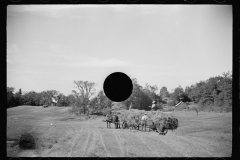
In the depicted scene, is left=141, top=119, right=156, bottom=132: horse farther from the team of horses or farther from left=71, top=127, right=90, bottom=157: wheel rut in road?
left=71, top=127, right=90, bottom=157: wheel rut in road

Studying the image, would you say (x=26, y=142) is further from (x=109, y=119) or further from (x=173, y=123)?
(x=173, y=123)

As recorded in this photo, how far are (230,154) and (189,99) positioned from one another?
87.5 inches

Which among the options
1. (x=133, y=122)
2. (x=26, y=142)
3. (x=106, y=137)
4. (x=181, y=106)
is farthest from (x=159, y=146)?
(x=26, y=142)

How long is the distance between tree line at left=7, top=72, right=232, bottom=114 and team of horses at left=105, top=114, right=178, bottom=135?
51cm

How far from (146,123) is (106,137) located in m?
1.71

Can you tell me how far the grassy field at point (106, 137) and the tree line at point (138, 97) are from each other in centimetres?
34

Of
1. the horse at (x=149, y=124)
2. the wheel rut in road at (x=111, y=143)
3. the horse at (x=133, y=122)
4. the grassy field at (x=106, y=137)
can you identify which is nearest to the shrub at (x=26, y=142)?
the grassy field at (x=106, y=137)

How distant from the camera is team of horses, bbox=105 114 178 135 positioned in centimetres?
681

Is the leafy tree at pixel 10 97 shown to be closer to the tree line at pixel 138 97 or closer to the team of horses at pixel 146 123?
the tree line at pixel 138 97

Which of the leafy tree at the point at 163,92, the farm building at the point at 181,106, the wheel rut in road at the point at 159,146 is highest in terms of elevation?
the leafy tree at the point at 163,92

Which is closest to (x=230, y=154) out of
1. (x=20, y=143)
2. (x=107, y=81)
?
(x=107, y=81)

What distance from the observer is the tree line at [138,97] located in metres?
6.43

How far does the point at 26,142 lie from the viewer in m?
6.25

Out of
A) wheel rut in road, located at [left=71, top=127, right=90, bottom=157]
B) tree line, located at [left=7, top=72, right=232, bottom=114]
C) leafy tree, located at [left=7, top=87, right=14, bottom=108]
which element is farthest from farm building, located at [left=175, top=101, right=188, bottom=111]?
leafy tree, located at [left=7, top=87, right=14, bottom=108]
